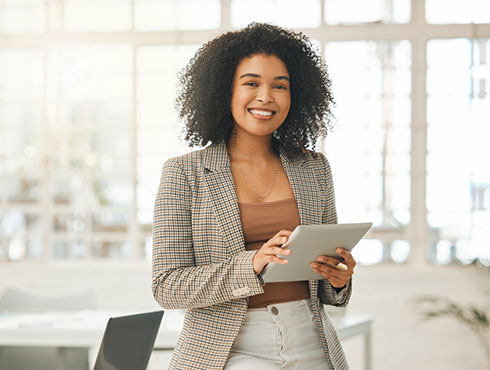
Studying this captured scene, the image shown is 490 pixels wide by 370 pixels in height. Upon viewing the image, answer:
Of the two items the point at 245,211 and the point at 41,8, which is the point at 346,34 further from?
the point at 245,211

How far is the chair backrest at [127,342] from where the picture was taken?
6.68ft

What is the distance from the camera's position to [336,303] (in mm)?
2041

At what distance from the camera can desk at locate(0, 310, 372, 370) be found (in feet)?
11.3

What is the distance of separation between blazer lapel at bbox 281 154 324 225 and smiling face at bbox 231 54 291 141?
0.44ft

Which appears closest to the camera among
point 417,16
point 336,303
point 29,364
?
point 336,303

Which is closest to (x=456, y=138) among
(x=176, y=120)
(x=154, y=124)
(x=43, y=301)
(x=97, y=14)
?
(x=176, y=120)

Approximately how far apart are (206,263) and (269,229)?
0.67ft

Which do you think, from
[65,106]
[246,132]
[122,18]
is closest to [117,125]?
[65,106]

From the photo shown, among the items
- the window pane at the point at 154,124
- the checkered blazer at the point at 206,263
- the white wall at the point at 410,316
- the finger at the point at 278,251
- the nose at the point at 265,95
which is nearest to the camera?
the finger at the point at 278,251

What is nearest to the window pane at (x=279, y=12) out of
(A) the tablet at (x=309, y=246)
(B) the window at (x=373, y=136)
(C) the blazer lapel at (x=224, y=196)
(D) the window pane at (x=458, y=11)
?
(B) the window at (x=373, y=136)

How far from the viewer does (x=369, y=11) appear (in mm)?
→ 5797

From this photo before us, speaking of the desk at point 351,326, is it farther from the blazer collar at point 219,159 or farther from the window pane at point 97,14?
the window pane at point 97,14

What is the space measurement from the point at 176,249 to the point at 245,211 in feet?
0.74

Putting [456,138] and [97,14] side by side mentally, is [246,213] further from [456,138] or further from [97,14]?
[97,14]
